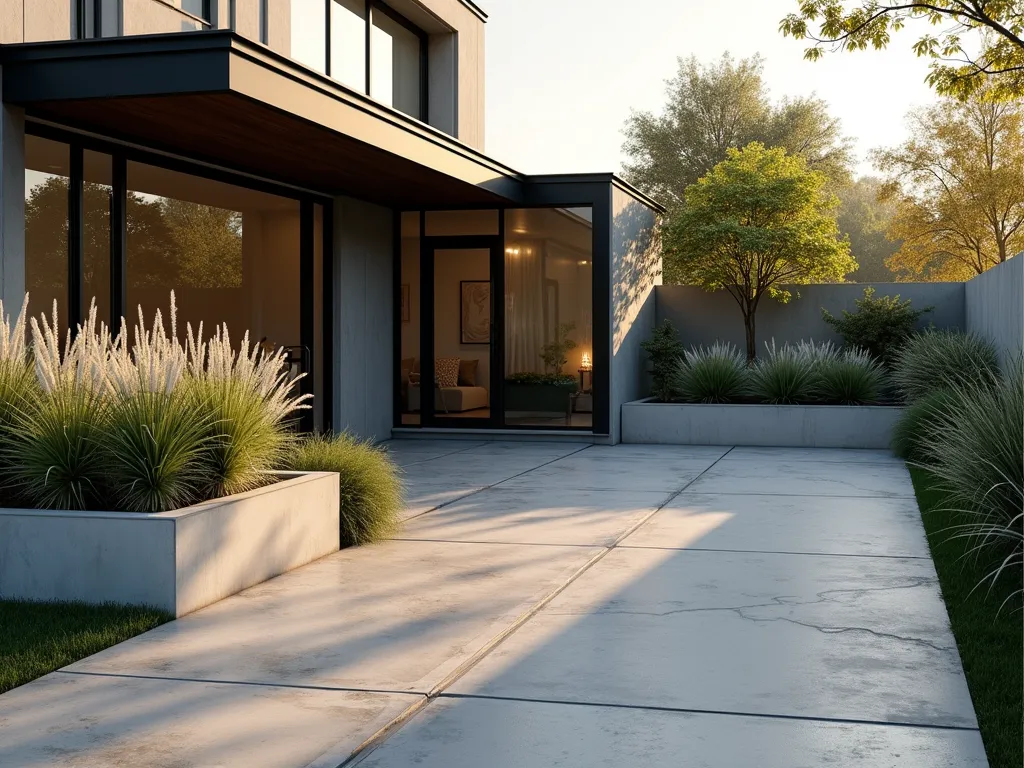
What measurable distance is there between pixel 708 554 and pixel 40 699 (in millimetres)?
3709

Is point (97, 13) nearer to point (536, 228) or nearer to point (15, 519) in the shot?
point (15, 519)

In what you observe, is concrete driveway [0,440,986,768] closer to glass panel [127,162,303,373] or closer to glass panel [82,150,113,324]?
glass panel [82,150,113,324]

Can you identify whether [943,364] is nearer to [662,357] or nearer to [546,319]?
[662,357]

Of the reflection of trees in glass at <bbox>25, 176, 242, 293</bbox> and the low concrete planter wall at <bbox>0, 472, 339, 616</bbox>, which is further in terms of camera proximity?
the reflection of trees in glass at <bbox>25, 176, 242, 293</bbox>

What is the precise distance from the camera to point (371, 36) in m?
13.2

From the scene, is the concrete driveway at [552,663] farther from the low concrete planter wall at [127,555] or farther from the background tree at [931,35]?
the background tree at [931,35]

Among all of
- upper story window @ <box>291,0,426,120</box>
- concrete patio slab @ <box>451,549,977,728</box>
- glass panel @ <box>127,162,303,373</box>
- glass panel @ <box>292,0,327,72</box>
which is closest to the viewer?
concrete patio slab @ <box>451,549,977,728</box>

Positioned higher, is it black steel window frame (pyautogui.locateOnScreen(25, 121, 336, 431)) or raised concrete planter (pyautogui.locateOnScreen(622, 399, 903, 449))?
black steel window frame (pyautogui.locateOnScreen(25, 121, 336, 431))

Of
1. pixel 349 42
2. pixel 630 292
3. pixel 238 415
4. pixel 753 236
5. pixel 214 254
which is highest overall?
pixel 349 42

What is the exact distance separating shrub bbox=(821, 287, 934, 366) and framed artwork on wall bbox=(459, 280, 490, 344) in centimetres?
516

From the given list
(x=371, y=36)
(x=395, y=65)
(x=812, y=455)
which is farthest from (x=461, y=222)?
(x=812, y=455)

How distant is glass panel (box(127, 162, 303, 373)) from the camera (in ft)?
32.5

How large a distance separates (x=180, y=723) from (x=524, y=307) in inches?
411

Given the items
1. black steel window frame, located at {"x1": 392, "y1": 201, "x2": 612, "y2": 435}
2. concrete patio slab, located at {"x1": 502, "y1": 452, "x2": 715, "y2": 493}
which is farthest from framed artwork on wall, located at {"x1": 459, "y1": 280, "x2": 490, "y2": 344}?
concrete patio slab, located at {"x1": 502, "y1": 452, "x2": 715, "y2": 493}
